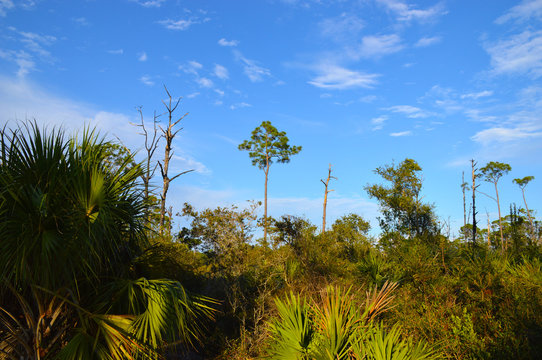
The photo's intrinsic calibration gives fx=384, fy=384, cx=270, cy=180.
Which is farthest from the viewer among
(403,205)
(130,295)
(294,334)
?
(403,205)

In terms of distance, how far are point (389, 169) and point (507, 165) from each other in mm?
28823

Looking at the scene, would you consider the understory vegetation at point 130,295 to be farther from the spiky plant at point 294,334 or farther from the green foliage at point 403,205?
the green foliage at point 403,205

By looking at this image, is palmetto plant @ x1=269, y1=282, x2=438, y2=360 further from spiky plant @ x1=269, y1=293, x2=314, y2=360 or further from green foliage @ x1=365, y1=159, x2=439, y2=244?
green foliage @ x1=365, y1=159, x2=439, y2=244

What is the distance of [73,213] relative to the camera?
590 cm

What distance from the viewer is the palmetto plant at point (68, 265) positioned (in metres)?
5.52

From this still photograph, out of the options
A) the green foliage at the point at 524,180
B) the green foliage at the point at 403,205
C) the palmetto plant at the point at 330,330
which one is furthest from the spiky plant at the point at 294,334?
the green foliage at the point at 524,180

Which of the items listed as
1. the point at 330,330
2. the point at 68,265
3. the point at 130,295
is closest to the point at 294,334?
the point at 330,330

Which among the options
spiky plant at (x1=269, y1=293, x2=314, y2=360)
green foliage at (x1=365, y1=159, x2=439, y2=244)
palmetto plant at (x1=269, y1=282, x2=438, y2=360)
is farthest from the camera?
green foliage at (x1=365, y1=159, x2=439, y2=244)

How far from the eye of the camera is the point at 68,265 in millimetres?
5934

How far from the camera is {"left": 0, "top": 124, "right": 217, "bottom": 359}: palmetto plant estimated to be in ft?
18.1

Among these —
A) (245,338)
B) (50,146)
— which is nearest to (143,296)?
(50,146)

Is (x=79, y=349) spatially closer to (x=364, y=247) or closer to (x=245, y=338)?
(x=245, y=338)

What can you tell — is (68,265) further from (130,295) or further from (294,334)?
(294,334)

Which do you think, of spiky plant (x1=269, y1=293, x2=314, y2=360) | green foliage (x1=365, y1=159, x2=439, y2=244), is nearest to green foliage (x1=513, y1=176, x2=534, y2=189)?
green foliage (x1=365, y1=159, x2=439, y2=244)
